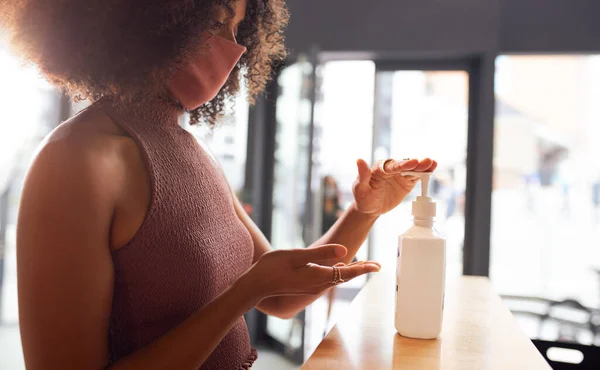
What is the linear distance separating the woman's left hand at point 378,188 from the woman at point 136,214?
0.20ft

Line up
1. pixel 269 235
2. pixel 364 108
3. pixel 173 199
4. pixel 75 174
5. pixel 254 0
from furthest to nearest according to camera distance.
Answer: pixel 364 108 → pixel 269 235 → pixel 254 0 → pixel 173 199 → pixel 75 174

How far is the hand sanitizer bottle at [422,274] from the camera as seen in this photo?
716 mm

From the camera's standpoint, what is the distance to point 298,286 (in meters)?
0.64

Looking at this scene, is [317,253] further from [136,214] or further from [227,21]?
[227,21]

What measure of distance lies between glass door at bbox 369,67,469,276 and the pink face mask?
283 centimetres

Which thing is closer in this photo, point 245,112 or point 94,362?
point 94,362

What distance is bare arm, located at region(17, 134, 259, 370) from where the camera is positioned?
56 cm

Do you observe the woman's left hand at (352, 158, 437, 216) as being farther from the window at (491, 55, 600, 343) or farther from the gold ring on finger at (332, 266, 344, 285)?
the window at (491, 55, 600, 343)

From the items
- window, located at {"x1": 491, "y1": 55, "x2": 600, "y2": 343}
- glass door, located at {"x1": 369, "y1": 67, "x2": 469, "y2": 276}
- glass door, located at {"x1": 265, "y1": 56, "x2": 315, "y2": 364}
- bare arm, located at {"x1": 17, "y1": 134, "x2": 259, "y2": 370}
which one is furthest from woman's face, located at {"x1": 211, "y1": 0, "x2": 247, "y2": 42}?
window, located at {"x1": 491, "y1": 55, "x2": 600, "y2": 343}

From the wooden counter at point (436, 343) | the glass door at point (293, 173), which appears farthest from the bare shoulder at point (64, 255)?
the glass door at point (293, 173)

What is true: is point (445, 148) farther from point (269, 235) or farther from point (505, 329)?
point (505, 329)

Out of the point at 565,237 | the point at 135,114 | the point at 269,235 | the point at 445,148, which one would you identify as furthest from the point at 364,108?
the point at 135,114

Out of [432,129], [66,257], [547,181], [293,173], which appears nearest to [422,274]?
[66,257]

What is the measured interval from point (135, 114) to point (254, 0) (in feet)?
1.28
